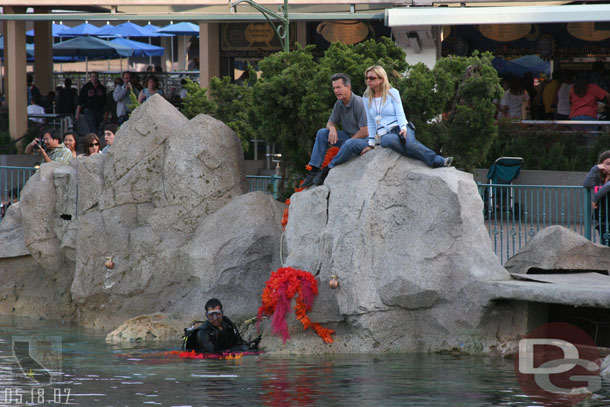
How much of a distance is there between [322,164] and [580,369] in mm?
4427

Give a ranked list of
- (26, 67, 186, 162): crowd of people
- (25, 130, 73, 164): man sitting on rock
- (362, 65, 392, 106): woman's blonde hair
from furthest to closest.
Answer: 1. (26, 67, 186, 162): crowd of people
2. (25, 130, 73, 164): man sitting on rock
3. (362, 65, 392, 106): woman's blonde hair

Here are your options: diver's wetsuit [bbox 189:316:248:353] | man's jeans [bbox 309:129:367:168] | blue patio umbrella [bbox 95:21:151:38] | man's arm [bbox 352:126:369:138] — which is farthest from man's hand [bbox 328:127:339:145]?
A: blue patio umbrella [bbox 95:21:151:38]

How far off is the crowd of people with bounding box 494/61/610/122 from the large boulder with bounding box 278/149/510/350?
8.71m

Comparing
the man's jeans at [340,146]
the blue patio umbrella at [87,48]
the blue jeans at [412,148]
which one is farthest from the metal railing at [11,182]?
the blue patio umbrella at [87,48]

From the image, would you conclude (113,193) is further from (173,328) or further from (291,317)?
(291,317)

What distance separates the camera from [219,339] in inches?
550

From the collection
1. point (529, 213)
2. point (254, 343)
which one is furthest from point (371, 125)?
point (254, 343)

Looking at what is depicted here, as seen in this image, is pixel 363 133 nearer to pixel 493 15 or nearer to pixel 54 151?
pixel 54 151

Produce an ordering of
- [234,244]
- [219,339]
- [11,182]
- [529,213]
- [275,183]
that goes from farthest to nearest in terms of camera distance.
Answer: [11,182] → [275,183] → [529,213] → [234,244] → [219,339]

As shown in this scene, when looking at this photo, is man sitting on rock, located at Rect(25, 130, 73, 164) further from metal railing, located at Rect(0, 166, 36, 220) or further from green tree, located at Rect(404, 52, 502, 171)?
green tree, located at Rect(404, 52, 502, 171)

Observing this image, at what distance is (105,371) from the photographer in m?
13.0

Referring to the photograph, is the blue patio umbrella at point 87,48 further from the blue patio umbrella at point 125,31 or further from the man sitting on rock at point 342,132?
the man sitting on rock at point 342,132

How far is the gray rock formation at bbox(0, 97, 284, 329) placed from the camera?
15.7 metres

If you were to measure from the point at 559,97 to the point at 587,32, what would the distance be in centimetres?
297
